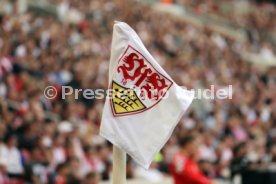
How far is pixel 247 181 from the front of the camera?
9.23 metres

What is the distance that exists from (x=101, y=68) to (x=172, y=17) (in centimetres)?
1041

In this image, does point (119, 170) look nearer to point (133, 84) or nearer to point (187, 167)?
point (133, 84)

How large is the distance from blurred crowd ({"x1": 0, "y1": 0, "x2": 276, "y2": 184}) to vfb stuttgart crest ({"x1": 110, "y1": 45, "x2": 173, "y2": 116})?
13.7 feet

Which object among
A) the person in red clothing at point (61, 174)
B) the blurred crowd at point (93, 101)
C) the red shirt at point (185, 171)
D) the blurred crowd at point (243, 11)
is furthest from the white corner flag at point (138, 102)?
the blurred crowd at point (243, 11)

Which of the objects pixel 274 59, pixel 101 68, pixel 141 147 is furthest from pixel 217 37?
pixel 141 147

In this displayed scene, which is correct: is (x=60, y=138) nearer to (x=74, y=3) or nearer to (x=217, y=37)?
(x=74, y=3)

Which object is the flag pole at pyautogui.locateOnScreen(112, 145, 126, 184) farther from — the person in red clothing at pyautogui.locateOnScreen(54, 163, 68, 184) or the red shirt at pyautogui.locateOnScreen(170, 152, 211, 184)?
the person in red clothing at pyautogui.locateOnScreen(54, 163, 68, 184)

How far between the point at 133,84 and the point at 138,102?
0.13m

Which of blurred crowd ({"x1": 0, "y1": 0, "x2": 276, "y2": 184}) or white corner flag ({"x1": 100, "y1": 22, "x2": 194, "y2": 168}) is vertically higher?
white corner flag ({"x1": 100, "y1": 22, "x2": 194, "y2": 168})

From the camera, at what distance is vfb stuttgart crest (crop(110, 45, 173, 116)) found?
197 inches

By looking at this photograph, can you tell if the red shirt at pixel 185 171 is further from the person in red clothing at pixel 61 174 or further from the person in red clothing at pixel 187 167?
the person in red clothing at pixel 61 174

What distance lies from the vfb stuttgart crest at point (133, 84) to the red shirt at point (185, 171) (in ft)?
12.9

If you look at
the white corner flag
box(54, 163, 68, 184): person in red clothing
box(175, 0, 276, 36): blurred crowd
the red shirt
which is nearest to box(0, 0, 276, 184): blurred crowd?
box(54, 163, 68, 184): person in red clothing

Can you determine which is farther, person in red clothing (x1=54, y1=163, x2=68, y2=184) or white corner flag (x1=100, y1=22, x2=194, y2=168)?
person in red clothing (x1=54, y1=163, x2=68, y2=184)
